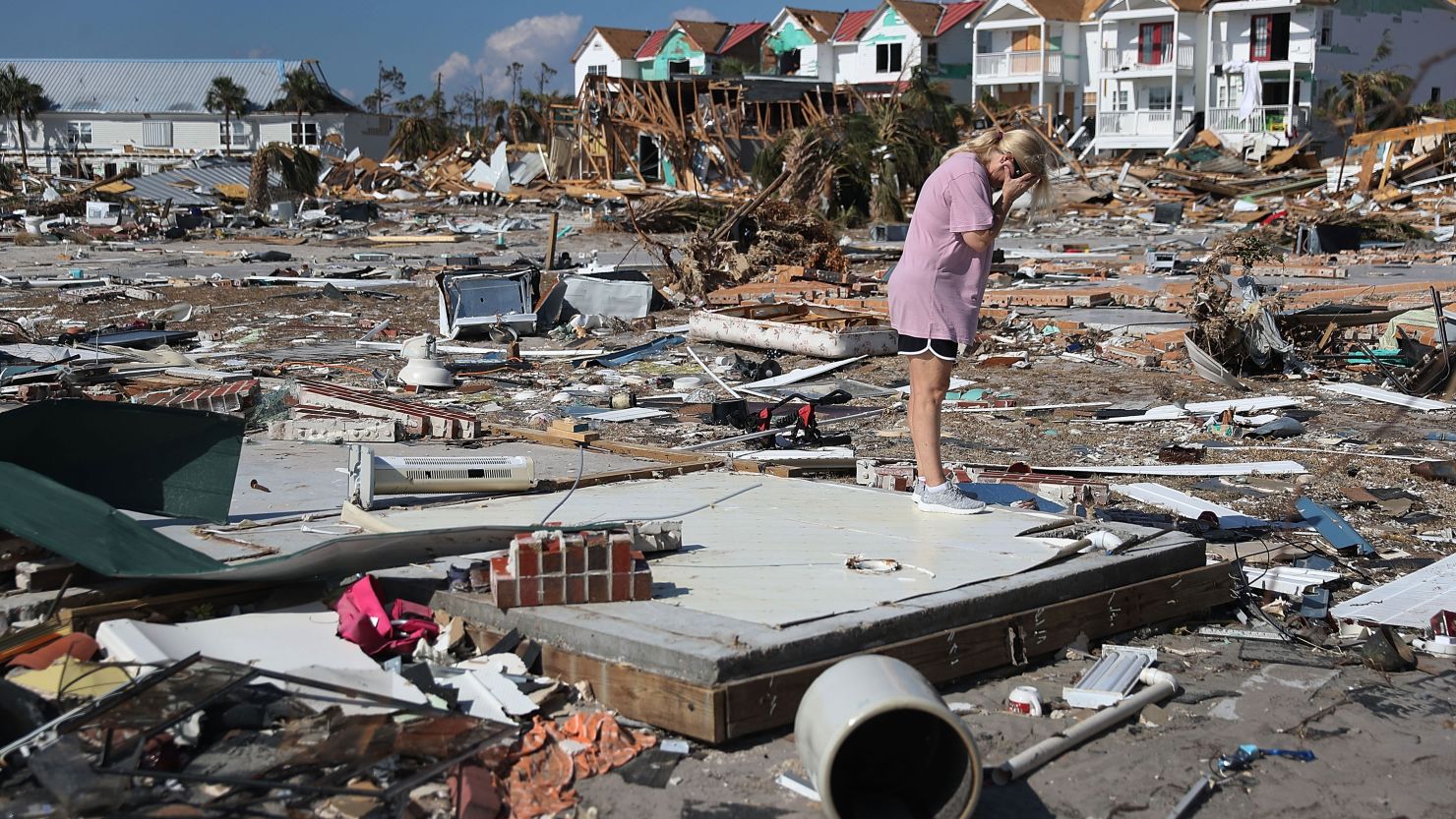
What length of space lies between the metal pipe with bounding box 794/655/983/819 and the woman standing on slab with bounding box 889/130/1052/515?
1.92 m

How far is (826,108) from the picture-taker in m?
47.0

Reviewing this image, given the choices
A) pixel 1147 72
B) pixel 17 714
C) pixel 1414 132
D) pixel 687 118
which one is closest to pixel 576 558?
pixel 17 714

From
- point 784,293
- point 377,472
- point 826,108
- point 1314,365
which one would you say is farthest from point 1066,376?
point 826,108

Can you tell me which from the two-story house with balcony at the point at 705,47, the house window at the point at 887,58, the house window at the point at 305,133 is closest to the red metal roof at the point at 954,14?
the house window at the point at 887,58

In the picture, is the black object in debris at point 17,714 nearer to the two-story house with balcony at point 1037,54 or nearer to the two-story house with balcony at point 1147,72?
the two-story house with balcony at point 1147,72

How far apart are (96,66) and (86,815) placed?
90.6 meters

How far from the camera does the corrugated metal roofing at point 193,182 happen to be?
4191cm

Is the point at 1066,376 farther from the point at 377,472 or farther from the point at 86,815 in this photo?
the point at 86,815

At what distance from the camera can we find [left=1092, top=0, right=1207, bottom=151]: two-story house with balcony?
50094 millimetres

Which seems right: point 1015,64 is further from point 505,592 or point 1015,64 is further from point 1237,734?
point 505,592

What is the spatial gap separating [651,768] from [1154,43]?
178 ft

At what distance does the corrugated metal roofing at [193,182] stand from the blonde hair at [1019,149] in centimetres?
3691

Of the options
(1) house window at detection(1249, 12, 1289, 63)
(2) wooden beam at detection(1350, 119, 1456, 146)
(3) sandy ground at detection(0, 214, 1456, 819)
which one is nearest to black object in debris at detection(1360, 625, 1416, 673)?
(3) sandy ground at detection(0, 214, 1456, 819)

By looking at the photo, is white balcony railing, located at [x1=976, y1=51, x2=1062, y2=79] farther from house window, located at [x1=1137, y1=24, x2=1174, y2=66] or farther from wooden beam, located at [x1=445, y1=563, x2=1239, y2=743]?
wooden beam, located at [x1=445, y1=563, x2=1239, y2=743]
